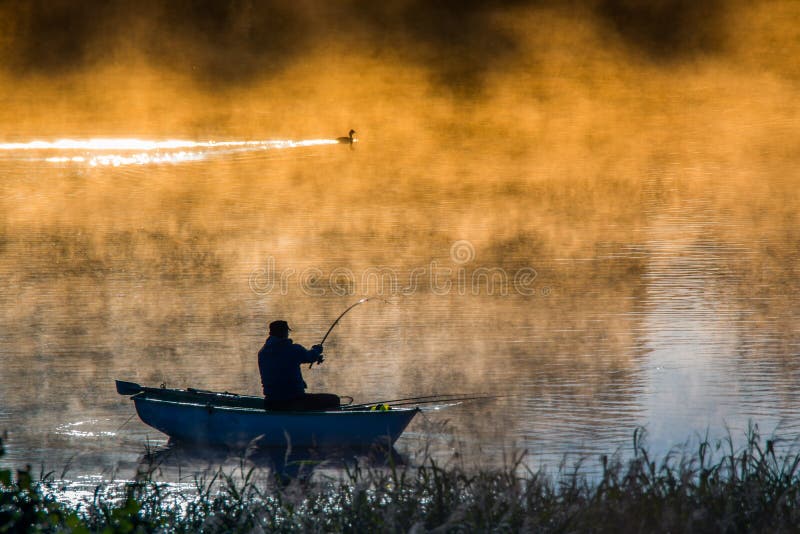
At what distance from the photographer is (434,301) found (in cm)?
3253

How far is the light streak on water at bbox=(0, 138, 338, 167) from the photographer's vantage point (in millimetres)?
108125

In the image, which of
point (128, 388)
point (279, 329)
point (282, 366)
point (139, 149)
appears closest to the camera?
point (279, 329)

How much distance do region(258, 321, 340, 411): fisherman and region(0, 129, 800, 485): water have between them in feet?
4.58

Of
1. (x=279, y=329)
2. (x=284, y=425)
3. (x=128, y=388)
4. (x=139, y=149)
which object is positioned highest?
(x=139, y=149)

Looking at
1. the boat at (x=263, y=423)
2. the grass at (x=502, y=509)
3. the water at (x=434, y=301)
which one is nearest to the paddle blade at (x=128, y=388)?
the boat at (x=263, y=423)

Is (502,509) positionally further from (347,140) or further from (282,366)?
(347,140)

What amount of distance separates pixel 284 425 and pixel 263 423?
0.74 feet

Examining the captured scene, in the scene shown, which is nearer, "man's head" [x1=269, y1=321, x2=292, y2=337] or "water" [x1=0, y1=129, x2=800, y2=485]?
"man's head" [x1=269, y1=321, x2=292, y2=337]

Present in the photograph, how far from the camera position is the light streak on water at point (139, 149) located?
108125 millimetres

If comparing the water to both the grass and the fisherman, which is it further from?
the fisherman

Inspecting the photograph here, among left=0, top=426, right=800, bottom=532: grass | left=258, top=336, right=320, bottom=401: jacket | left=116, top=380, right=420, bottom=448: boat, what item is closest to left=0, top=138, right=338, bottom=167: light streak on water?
left=116, top=380, right=420, bottom=448: boat

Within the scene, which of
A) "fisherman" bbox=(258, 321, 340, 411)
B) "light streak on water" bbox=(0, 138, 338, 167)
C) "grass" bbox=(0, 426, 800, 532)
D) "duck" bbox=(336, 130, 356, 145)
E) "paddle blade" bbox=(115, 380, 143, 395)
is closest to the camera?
"grass" bbox=(0, 426, 800, 532)

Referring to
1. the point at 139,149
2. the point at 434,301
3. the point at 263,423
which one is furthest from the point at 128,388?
the point at 139,149

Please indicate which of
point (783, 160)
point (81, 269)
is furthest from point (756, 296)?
point (783, 160)
